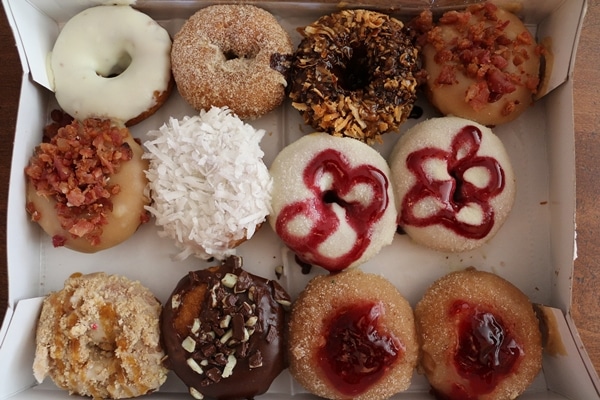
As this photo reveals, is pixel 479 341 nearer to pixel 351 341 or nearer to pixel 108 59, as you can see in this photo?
pixel 351 341

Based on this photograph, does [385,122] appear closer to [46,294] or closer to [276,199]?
[276,199]

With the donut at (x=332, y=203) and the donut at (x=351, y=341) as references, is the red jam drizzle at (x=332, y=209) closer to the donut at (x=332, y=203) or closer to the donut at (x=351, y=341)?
the donut at (x=332, y=203)

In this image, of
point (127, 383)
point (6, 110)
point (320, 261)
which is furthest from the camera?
point (6, 110)

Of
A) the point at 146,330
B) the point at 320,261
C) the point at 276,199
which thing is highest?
→ the point at 276,199

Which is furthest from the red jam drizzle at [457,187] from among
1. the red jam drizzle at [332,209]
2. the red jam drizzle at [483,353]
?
the red jam drizzle at [483,353]

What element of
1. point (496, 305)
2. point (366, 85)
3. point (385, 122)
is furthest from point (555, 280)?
point (366, 85)

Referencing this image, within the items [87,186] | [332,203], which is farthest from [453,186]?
[87,186]

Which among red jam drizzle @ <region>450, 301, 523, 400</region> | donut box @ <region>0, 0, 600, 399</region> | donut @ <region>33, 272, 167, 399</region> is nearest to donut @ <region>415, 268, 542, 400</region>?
red jam drizzle @ <region>450, 301, 523, 400</region>
